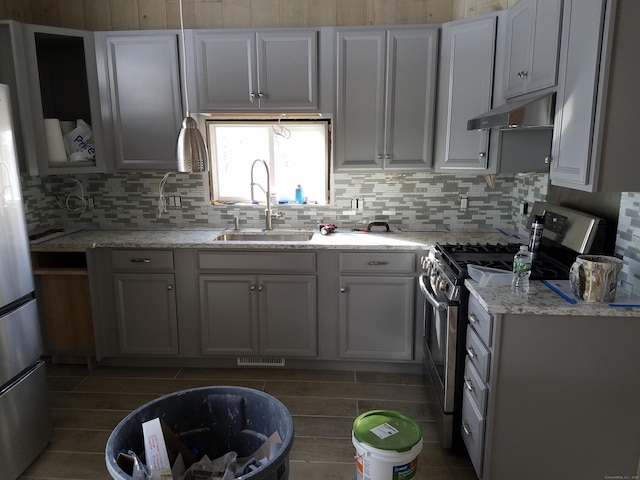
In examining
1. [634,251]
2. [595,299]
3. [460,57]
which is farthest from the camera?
[460,57]

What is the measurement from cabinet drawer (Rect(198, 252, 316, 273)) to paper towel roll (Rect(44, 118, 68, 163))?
1166mm

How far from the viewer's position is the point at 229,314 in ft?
9.93

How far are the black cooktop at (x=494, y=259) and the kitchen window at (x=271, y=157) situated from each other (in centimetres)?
121

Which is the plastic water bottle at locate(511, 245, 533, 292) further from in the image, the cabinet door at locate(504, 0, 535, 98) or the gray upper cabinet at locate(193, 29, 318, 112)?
the gray upper cabinet at locate(193, 29, 318, 112)

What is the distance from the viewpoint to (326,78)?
2.97m

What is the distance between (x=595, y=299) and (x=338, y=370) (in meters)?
1.77

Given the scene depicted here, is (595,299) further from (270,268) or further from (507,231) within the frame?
(270,268)

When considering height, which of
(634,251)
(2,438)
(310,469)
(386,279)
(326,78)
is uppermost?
(326,78)

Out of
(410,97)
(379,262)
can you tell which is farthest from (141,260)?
(410,97)

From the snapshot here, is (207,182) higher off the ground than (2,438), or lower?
higher

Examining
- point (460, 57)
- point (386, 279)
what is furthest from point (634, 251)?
point (460, 57)

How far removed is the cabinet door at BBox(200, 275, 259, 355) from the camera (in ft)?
9.78

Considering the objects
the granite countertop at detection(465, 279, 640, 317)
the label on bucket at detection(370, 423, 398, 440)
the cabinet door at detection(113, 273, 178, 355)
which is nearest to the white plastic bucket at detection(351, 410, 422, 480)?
the label on bucket at detection(370, 423, 398, 440)

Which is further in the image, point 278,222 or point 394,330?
point 278,222
